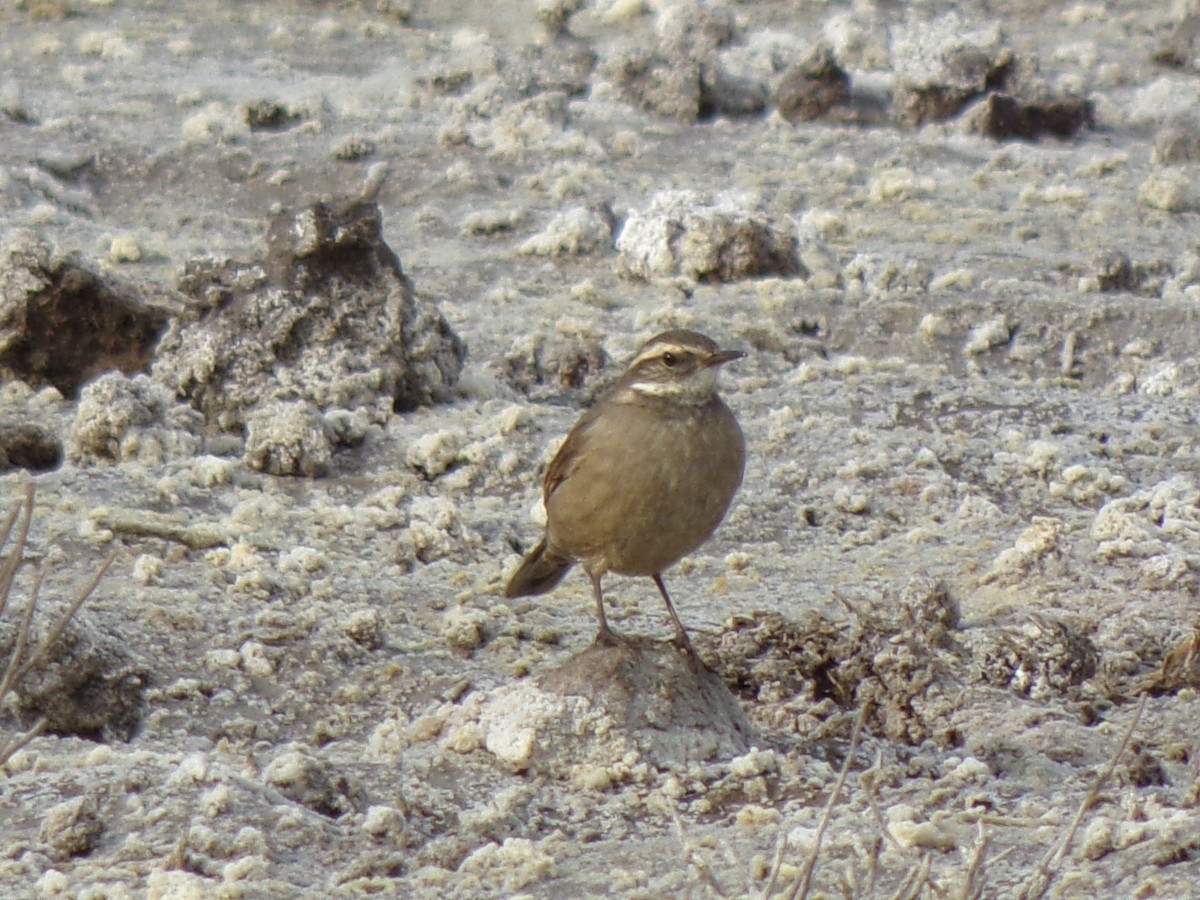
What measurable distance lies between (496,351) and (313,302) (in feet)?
2.61

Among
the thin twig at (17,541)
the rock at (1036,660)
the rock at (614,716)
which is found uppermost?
the thin twig at (17,541)

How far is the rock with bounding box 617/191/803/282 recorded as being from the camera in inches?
324

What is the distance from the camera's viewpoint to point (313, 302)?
7.16 meters

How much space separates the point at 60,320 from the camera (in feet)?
23.9

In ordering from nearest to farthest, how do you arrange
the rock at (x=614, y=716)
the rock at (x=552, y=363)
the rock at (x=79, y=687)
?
1. the rock at (x=614, y=716)
2. the rock at (x=79, y=687)
3. the rock at (x=552, y=363)

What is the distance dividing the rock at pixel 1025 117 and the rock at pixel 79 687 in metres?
6.37

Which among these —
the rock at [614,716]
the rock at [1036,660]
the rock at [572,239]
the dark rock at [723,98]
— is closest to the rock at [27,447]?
the rock at [614,716]

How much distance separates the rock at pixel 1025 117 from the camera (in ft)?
32.9

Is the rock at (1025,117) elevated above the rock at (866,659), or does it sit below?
below

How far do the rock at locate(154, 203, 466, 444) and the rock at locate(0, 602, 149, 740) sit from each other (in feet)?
6.76

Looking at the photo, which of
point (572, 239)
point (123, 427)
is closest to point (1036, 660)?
point (123, 427)

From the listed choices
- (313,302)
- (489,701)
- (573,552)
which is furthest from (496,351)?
(489,701)

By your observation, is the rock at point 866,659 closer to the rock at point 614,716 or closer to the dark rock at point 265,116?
the rock at point 614,716

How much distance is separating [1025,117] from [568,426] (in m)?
4.27
